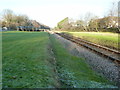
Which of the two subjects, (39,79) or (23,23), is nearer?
(39,79)

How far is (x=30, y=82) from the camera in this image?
175 inches

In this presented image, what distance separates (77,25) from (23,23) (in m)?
39.3

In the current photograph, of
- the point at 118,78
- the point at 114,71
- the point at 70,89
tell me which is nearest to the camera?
the point at 70,89

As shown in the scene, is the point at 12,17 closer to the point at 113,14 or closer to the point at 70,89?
the point at 113,14

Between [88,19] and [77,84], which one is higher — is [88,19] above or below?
above

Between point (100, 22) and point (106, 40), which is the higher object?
point (100, 22)

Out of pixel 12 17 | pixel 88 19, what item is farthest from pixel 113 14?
pixel 12 17

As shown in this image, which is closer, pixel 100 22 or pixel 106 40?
pixel 106 40

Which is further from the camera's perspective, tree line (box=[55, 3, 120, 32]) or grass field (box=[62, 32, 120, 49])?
tree line (box=[55, 3, 120, 32])

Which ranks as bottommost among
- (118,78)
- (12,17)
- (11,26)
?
(118,78)

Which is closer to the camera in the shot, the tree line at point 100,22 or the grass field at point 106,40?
the grass field at point 106,40

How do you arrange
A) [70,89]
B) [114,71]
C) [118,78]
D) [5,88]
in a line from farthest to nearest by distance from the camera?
[114,71] < [118,78] < [70,89] < [5,88]

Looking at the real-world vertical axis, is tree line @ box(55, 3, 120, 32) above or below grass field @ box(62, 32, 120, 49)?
above

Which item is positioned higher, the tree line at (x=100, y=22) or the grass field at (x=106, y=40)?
the tree line at (x=100, y=22)
